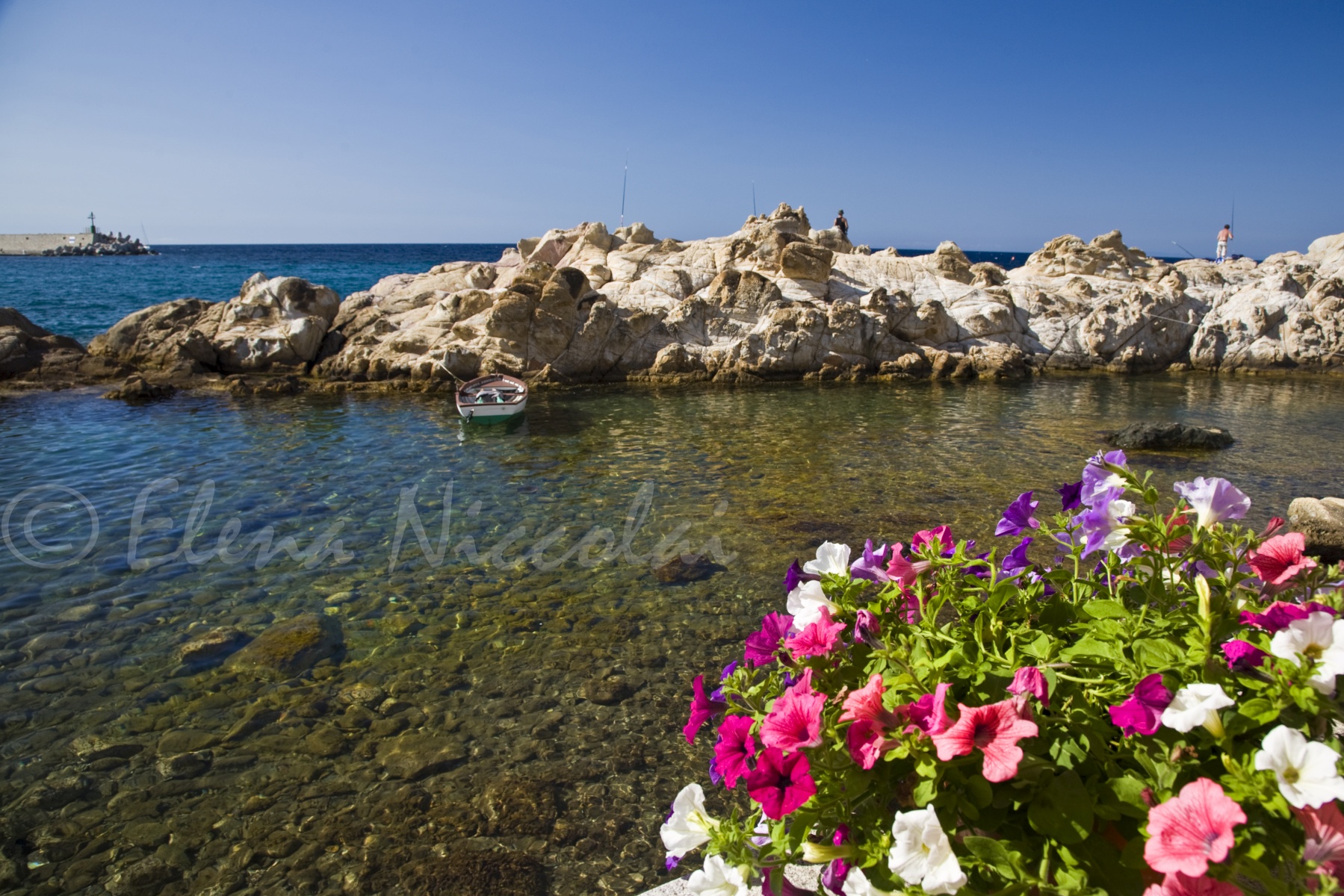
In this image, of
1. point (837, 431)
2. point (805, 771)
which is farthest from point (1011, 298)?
point (805, 771)

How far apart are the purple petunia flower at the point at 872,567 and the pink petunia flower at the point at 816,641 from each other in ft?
0.86

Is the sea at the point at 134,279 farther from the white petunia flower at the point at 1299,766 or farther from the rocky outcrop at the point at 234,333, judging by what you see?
the white petunia flower at the point at 1299,766

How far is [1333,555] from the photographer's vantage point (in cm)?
952

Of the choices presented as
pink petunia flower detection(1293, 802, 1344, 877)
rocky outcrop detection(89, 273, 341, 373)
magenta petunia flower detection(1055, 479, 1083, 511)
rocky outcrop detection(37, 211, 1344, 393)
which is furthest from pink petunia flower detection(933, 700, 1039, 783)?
rocky outcrop detection(89, 273, 341, 373)

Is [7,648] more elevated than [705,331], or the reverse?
[705,331]

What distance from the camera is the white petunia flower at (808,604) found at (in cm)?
239

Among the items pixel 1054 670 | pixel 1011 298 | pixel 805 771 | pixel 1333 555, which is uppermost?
pixel 1011 298

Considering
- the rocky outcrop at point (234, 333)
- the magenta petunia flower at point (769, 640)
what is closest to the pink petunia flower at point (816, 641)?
the magenta petunia flower at point (769, 640)

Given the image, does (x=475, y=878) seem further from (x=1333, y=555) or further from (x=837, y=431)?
(x=837, y=431)

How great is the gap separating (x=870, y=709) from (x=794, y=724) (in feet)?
0.69

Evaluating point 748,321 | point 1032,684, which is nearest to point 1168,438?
point 748,321

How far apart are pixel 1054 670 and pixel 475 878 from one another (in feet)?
14.2

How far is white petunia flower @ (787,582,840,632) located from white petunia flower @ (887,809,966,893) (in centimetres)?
70

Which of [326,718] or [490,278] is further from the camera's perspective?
[490,278]
